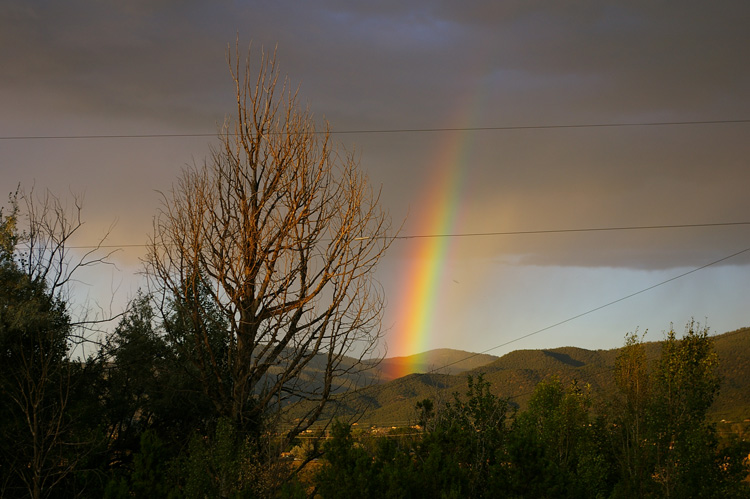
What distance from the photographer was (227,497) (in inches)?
537

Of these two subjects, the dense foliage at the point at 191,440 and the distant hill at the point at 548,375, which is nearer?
the dense foliage at the point at 191,440

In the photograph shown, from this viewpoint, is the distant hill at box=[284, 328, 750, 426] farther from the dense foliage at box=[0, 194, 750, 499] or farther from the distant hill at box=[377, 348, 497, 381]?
the dense foliage at box=[0, 194, 750, 499]

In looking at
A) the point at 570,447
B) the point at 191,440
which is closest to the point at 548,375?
the point at 570,447

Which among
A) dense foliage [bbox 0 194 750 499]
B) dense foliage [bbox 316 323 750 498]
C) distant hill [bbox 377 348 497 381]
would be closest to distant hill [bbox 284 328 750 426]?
distant hill [bbox 377 348 497 381]

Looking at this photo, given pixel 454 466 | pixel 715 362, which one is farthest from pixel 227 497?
pixel 715 362

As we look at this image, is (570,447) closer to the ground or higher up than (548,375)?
closer to the ground

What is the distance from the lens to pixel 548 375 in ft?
339

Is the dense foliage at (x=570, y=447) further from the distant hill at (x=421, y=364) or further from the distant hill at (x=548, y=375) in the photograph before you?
the distant hill at (x=548, y=375)

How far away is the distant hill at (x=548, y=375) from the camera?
85456 millimetres

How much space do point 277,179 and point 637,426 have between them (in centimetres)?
2987

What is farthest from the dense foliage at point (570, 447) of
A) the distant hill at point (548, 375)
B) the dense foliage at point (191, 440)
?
the distant hill at point (548, 375)

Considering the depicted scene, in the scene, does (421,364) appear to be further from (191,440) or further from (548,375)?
(548,375)

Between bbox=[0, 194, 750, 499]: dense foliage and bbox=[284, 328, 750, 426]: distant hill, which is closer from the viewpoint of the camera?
bbox=[0, 194, 750, 499]: dense foliage

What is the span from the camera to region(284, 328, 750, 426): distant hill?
85456mm
